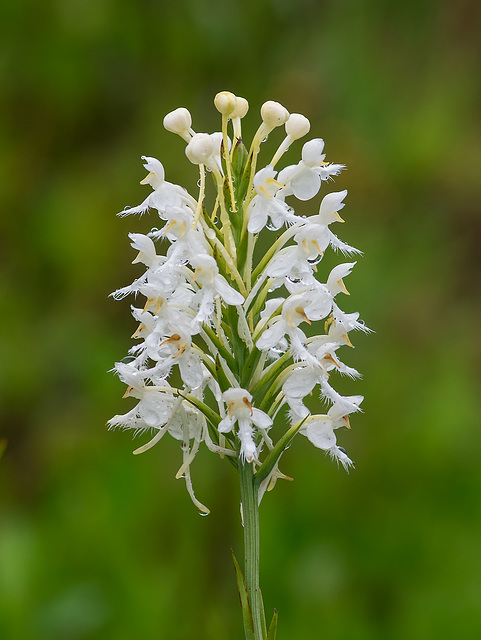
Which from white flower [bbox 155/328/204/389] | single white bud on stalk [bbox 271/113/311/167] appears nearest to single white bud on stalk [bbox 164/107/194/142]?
single white bud on stalk [bbox 271/113/311/167]

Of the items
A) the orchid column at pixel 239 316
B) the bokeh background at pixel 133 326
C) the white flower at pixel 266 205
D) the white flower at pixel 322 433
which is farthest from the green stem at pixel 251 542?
the bokeh background at pixel 133 326

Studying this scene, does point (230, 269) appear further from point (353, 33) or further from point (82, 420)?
point (353, 33)

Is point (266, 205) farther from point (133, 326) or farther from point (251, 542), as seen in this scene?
point (133, 326)

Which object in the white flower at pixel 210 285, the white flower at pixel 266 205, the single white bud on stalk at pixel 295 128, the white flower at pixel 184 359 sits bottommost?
the white flower at pixel 184 359

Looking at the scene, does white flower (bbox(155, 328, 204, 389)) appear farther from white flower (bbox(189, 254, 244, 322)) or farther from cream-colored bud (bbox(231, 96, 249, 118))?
cream-colored bud (bbox(231, 96, 249, 118))

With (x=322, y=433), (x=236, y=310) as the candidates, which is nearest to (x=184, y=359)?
(x=236, y=310)

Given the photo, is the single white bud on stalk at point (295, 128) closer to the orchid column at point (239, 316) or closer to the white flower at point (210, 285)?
the orchid column at point (239, 316)
